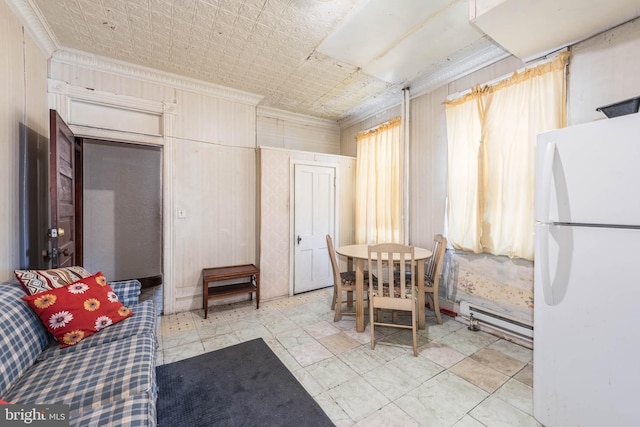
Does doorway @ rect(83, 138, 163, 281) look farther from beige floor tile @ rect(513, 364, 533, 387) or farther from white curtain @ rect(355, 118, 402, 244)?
beige floor tile @ rect(513, 364, 533, 387)

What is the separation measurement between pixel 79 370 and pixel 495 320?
323cm

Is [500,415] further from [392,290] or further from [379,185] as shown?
[379,185]

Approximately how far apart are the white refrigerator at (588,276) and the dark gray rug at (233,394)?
1.33 m

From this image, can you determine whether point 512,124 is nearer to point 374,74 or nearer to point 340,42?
point 374,74

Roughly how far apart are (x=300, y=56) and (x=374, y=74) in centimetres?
92

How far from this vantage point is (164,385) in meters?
1.88

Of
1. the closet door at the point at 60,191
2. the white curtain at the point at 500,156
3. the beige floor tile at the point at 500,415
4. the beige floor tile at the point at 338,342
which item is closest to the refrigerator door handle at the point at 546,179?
the white curtain at the point at 500,156

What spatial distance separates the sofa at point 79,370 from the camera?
106 cm

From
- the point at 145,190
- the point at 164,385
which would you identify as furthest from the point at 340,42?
the point at 145,190

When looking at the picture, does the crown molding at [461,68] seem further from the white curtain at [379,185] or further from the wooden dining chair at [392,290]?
the wooden dining chair at [392,290]

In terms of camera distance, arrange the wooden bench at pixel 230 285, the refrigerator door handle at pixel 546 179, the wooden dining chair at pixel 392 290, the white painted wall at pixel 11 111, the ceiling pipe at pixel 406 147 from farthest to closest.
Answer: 1. the ceiling pipe at pixel 406 147
2. the wooden bench at pixel 230 285
3. the wooden dining chair at pixel 392 290
4. the white painted wall at pixel 11 111
5. the refrigerator door handle at pixel 546 179

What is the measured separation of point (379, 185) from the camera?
3934 mm

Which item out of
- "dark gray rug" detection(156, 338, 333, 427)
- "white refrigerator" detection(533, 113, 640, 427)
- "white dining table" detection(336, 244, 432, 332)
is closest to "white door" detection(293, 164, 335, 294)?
"white dining table" detection(336, 244, 432, 332)

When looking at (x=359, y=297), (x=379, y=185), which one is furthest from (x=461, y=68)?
(x=359, y=297)
